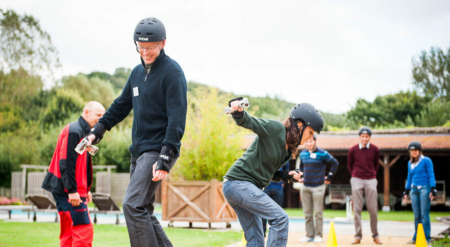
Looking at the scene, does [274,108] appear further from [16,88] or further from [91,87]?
[16,88]

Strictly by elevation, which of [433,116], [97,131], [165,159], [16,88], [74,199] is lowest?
[74,199]

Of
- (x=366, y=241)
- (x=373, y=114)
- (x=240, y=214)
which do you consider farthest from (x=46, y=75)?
(x=240, y=214)

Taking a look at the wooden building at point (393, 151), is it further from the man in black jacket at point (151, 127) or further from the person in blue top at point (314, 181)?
the man in black jacket at point (151, 127)

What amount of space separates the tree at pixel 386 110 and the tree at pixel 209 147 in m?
43.1

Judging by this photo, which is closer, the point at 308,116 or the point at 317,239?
the point at 308,116

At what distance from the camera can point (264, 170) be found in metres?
4.68

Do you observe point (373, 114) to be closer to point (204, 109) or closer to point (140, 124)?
point (204, 109)

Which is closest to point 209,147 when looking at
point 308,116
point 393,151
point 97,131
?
point 308,116

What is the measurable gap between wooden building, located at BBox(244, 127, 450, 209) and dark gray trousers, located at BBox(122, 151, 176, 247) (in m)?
22.8

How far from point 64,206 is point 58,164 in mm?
473

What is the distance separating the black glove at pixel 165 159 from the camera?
3824 millimetres

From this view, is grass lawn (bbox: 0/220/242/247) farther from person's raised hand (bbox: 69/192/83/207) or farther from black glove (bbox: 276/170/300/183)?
black glove (bbox: 276/170/300/183)

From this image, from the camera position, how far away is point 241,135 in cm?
1444

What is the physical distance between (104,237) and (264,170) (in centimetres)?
630
